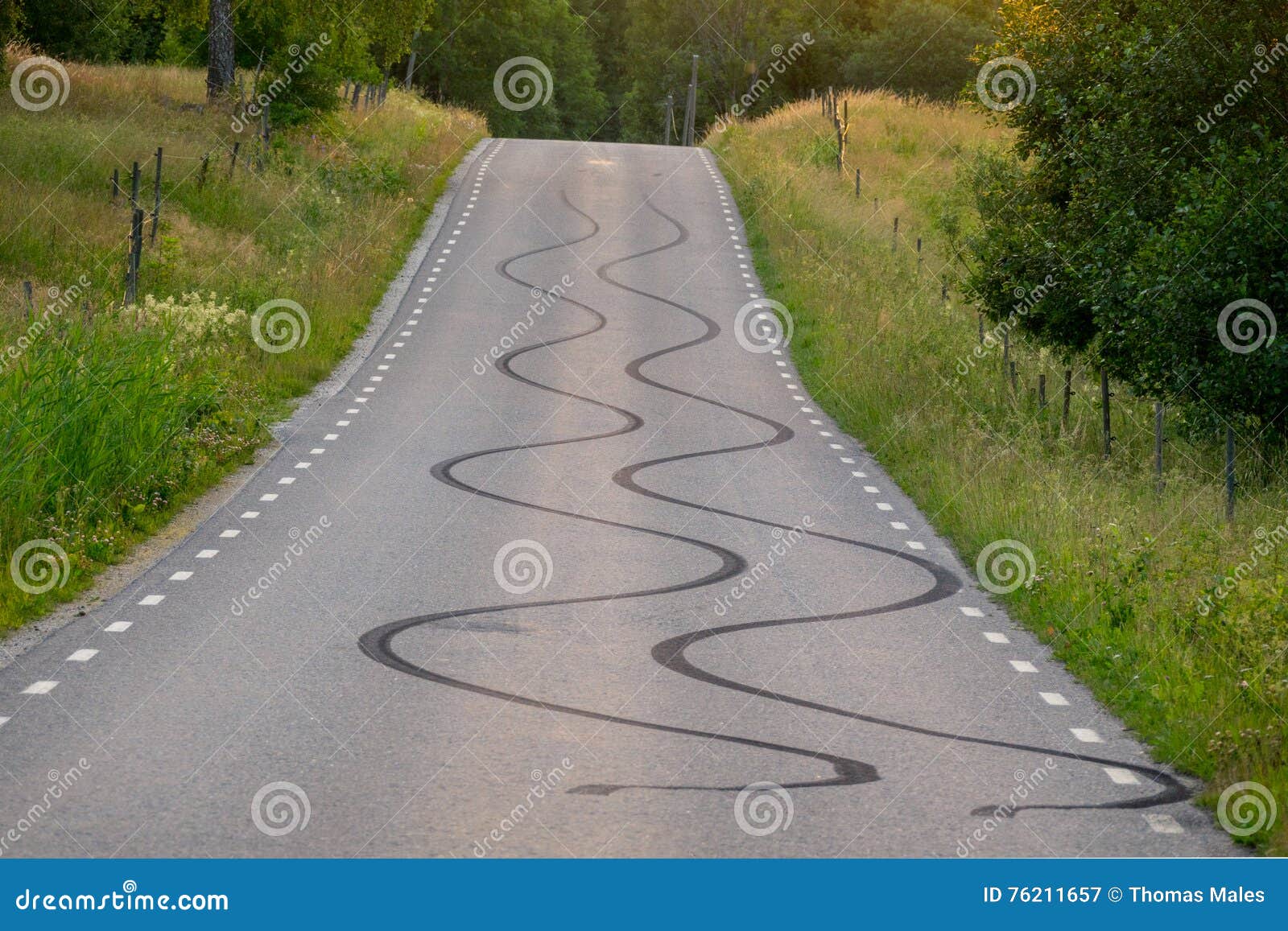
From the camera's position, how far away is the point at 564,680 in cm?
893

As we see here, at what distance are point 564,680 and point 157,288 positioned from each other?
15.5 meters

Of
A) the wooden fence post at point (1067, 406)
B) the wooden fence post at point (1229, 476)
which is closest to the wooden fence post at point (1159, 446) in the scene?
the wooden fence post at point (1229, 476)

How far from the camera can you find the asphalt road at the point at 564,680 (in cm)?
678

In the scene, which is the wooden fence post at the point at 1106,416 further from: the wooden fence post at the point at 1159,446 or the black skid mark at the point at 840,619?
the black skid mark at the point at 840,619

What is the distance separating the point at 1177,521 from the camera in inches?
492

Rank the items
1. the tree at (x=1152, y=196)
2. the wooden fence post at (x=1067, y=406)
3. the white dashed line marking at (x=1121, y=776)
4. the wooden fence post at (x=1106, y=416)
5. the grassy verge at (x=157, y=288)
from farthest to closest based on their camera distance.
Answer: the wooden fence post at (x=1067, y=406) → the wooden fence post at (x=1106, y=416) → the tree at (x=1152, y=196) → the grassy verge at (x=157, y=288) → the white dashed line marking at (x=1121, y=776)

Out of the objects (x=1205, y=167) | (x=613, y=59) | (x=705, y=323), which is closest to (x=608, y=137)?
(x=613, y=59)

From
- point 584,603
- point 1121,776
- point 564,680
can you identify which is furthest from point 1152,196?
point 564,680

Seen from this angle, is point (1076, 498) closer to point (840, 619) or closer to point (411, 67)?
point (840, 619)

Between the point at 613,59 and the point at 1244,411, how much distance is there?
11288 centimetres

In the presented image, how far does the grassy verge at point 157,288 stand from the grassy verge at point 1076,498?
757cm

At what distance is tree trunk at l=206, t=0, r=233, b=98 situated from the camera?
35.4 meters

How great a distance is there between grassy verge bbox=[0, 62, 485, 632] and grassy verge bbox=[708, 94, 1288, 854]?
7569 millimetres

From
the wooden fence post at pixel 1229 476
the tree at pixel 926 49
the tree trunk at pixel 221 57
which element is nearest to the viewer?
the wooden fence post at pixel 1229 476
